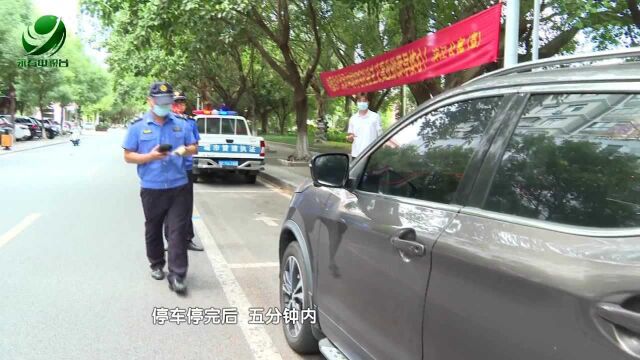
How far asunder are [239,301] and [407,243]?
9.90ft

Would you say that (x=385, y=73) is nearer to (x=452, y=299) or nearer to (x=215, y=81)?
(x=452, y=299)

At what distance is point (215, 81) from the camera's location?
37.1 meters

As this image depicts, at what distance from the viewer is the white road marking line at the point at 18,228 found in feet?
24.3

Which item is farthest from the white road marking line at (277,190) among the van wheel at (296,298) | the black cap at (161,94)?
the van wheel at (296,298)

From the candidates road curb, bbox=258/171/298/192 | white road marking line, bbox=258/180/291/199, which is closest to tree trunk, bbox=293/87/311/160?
road curb, bbox=258/171/298/192

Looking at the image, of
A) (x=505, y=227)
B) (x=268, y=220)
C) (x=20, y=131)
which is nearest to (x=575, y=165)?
(x=505, y=227)

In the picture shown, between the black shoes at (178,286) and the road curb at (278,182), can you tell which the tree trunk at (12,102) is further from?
the black shoes at (178,286)

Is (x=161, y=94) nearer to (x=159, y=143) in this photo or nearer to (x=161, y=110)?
(x=161, y=110)

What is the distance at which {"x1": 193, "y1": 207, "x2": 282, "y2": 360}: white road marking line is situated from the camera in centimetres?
409

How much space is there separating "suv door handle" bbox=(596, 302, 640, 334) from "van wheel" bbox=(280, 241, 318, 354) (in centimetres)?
233

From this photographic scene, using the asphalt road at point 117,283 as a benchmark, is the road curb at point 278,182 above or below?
above

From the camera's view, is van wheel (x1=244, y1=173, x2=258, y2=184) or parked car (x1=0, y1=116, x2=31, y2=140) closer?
van wheel (x1=244, y1=173, x2=258, y2=184)

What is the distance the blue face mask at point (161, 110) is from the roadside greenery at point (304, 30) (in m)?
6.48

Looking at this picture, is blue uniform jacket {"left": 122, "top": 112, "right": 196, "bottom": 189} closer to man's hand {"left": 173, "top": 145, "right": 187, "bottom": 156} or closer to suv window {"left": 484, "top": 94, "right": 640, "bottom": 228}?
man's hand {"left": 173, "top": 145, "right": 187, "bottom": 156}
